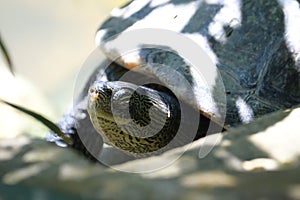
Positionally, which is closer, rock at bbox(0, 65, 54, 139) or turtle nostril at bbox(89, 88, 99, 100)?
turtle nostril at bbox(89, 88, 99, 100)

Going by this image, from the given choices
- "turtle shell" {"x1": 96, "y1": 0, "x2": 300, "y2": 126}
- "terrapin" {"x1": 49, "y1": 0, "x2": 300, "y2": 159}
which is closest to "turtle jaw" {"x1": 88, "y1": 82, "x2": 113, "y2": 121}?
"terrapin" {"x1": 49, "y1": 0, "x2": 300, "y2": 159}

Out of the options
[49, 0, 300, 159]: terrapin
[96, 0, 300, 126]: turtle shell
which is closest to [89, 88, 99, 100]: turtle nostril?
[49, 0, 300, 159]: terrapin

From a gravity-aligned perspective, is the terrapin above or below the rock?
above

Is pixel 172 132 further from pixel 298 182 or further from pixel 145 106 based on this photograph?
pixel 298 182

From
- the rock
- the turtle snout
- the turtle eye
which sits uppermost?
the turtle snout

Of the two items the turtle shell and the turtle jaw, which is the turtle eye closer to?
the turtle jaw

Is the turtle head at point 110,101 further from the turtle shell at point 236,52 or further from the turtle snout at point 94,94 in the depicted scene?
the turtle shell at point 236,52

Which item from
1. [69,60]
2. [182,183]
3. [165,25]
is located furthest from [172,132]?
[69,60]

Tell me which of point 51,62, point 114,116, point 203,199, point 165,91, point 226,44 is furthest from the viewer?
point 51,62
